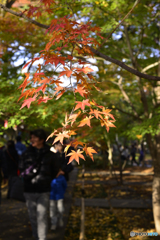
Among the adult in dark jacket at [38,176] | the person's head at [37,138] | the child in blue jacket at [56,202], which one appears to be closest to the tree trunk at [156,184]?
the child in blue jacket at [56,202]

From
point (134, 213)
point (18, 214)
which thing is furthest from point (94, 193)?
point (18, 214)

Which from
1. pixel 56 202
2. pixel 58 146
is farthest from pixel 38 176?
pixel 56 202

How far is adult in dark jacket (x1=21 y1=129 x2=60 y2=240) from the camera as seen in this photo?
3719 mm

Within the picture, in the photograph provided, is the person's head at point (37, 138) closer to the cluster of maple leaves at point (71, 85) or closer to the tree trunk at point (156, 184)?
the cluster of maple leaves at point (71, 85)

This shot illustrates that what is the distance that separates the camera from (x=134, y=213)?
6.76 m

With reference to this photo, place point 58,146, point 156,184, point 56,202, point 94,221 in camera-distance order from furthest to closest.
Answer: point 94,221, point 156,184, point 56,202, point 58,146

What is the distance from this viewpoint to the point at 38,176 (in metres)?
3.77

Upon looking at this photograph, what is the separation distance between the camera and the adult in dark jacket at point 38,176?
372 cm

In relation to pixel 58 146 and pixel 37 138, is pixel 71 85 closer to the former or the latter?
pixel 37 138

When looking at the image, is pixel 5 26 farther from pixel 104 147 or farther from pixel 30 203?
pixel 104 147

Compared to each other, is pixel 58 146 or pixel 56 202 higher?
pixel 58 146

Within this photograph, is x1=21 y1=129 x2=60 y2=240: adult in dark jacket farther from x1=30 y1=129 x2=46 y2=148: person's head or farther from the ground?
the ground

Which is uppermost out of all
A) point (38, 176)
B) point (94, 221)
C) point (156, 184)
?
point (38, 176)

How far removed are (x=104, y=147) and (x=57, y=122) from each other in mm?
7779
